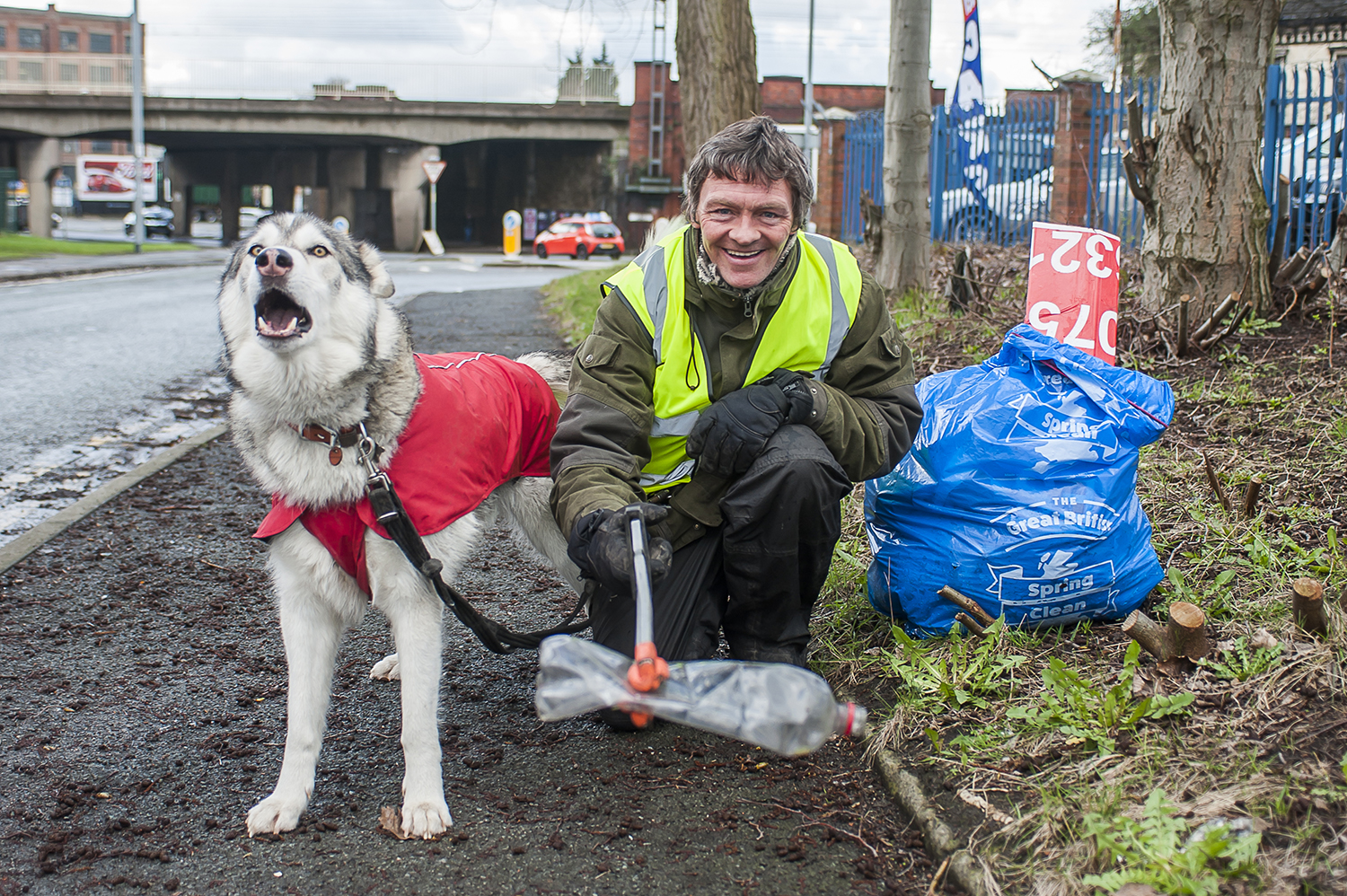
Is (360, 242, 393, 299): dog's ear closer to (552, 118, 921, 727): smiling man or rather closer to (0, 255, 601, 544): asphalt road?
(552, 118, 921, 727): smiling man

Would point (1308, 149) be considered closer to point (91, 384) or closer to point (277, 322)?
point (277, 322)

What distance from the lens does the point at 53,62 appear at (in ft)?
138

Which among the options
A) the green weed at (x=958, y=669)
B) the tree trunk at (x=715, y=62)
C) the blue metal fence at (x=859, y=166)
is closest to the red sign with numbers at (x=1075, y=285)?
the green weed at (x=958, y=669)

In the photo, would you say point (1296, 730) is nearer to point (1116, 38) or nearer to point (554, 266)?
point (1116, 38)

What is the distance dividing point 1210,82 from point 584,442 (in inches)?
167

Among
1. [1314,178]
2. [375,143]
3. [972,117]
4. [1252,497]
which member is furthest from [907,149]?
[375,143]

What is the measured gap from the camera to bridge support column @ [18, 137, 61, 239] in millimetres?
40375

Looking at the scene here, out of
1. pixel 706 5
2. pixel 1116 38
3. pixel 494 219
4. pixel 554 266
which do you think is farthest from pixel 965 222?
pixel 494 219

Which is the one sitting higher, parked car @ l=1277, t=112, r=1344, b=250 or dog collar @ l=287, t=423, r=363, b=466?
parked car @ l=1277, t=112, r=1344, b=250

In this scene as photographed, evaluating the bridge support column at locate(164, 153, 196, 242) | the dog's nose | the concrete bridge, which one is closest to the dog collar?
the dog's nose

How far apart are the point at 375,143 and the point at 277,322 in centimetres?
4320

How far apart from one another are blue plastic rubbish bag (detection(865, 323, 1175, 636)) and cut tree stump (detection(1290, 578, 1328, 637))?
1.71ft

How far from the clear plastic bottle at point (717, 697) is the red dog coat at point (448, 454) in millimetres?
723

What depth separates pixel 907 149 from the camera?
7848 millimetres
